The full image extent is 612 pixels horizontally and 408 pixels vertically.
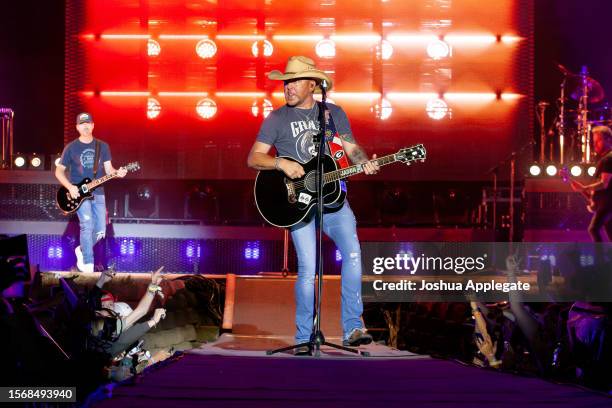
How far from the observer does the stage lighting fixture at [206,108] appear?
1341 centimetres

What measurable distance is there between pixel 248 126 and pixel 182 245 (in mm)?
2621

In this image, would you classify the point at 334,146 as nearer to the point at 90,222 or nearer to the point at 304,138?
the point at 304,138

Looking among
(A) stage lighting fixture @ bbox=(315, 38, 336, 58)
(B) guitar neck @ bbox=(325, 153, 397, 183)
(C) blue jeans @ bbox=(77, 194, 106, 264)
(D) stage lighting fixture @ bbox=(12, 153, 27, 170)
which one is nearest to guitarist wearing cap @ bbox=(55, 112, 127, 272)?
(C) blue jeans @ bbox=(77, 194, 106, 264)

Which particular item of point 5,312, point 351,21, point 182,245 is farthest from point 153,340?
point 351,21

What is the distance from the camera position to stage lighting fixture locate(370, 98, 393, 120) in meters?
13.4

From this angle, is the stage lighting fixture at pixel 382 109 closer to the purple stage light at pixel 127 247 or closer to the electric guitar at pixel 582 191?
the electric guitar at pixel 582 191

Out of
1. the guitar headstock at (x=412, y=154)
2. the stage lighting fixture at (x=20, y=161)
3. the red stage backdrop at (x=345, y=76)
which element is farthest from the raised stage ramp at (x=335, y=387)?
the red stage backdrop at (x=345, y=76)

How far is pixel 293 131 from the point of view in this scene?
17.2 ft

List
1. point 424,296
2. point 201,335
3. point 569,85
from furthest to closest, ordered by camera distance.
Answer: point 569,85
point 424,296
point 201,335

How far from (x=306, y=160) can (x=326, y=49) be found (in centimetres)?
844

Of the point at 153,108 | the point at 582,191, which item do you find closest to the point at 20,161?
the point at 153,108

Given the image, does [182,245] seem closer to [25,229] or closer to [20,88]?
[25,229]

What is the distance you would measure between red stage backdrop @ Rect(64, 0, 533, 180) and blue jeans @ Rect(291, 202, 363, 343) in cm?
800

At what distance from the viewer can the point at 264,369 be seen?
4.20 m
